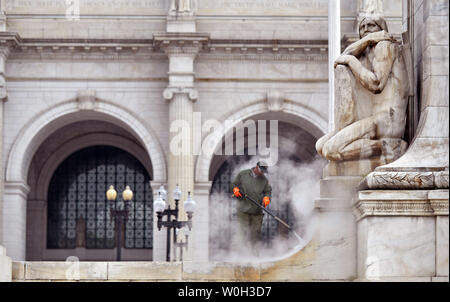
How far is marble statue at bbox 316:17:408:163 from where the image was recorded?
1134 centimetres

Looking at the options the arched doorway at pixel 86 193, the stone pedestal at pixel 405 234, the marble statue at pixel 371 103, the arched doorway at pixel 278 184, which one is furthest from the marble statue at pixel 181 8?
the stone pedestal at pixel 405 234

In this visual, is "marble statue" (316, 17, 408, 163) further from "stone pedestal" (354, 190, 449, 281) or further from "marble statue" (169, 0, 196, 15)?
"marble statue" (169, 0, 196, 15)

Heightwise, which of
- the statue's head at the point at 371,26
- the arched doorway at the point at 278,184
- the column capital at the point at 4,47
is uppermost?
the column capital at the point at 4,47

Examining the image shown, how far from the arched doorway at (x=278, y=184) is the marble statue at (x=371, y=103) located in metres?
26.9

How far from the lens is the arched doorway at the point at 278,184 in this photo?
39.6m

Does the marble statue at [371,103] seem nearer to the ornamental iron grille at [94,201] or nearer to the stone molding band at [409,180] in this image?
the stone molding band at [409,180]

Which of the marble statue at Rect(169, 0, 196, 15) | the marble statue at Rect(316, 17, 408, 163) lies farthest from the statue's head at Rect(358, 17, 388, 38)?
the marble statue at Rect(169, 0, 196, 15)

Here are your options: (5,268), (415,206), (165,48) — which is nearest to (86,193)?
(165,48)

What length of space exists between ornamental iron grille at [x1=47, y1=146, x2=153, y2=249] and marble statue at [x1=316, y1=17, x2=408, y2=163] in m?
31.5

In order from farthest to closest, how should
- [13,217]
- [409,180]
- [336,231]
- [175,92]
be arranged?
[13,217]
[175,92]
[336,231]
[409,180]

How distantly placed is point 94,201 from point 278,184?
794 cm

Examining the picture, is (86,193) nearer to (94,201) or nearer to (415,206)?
(94,201)

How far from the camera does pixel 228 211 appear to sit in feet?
137
